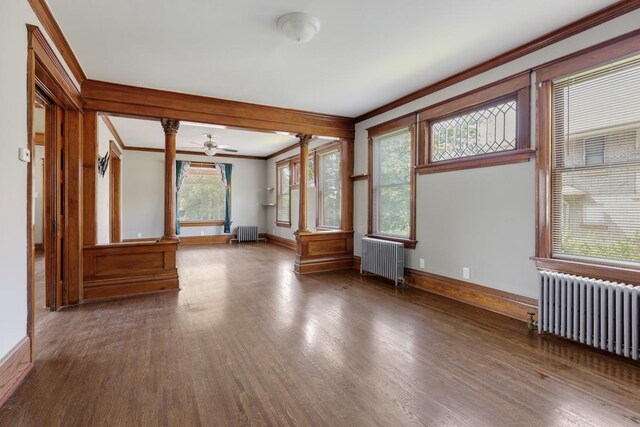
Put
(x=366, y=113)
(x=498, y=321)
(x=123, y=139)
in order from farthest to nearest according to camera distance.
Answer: (x=123, y=139) → (x=366, y=113) → (x=498, y=321)

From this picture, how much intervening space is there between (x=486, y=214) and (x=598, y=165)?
3.54 ft

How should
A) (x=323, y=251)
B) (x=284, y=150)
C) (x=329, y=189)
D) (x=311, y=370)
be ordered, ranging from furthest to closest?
(x=284, y=150), (x=329, y=189), (x=323, y=251), (x=311, y=370)

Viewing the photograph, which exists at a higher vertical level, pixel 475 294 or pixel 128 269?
pixel 128 269

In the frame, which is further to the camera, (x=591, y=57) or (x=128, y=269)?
(x=128, y=269)

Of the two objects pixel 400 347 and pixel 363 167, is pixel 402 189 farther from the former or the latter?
pixel 400 347

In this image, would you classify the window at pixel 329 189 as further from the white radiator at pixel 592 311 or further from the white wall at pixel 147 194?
the white radiator at pixel 592 311

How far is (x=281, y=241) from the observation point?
905 cm

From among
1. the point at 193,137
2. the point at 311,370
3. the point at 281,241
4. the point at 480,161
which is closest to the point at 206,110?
the point at 193,137

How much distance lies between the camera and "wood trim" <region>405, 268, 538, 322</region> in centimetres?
319

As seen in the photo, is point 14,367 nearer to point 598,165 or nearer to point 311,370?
point 311,370

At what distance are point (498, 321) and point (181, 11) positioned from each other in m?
3.98

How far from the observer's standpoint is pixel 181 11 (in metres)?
2.54

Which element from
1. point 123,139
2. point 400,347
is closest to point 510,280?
point 400,347

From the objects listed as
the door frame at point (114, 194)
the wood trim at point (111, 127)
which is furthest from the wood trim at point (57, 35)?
the door frame at point (114, 194)
